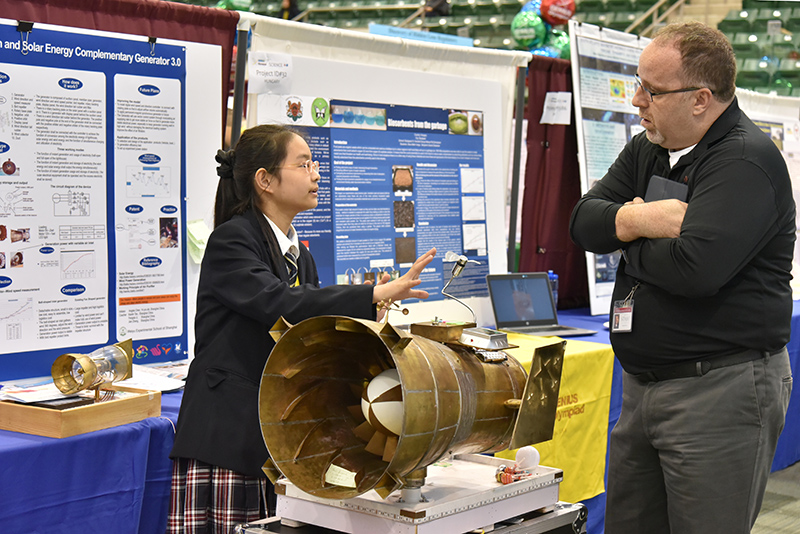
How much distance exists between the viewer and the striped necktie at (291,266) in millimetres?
1938

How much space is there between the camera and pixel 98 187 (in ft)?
8.02

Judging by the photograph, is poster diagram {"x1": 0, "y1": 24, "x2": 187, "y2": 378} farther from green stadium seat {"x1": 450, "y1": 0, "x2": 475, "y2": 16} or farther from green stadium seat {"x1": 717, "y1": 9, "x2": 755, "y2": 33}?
green stadium seat {"x1": 450, "y1": 0, "x2": 475, "y2": 16}

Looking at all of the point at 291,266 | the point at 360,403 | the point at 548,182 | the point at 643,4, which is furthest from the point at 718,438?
the point at 643,4

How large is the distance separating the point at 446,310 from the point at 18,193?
69.7 inches

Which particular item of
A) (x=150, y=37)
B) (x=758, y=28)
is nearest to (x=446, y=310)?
(x=150, y=37)

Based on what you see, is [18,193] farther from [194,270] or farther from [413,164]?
[413,164]

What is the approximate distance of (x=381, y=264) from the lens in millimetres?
3244

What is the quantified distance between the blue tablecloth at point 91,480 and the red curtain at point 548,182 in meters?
2.46

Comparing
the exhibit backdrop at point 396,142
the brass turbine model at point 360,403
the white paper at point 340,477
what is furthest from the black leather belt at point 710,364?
the exhibit backdrop at point 396,142

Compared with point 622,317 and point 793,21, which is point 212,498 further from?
point 793,21

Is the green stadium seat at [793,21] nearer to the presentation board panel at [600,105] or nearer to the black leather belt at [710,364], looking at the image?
the presentation board panel at [600,105]

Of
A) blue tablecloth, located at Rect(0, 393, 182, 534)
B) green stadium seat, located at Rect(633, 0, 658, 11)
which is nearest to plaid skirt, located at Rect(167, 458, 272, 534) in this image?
blue tablecloth, located at Rect(0, 393, 182, 534)

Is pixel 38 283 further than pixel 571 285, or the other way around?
pixel 571 285

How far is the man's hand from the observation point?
1.71 m
